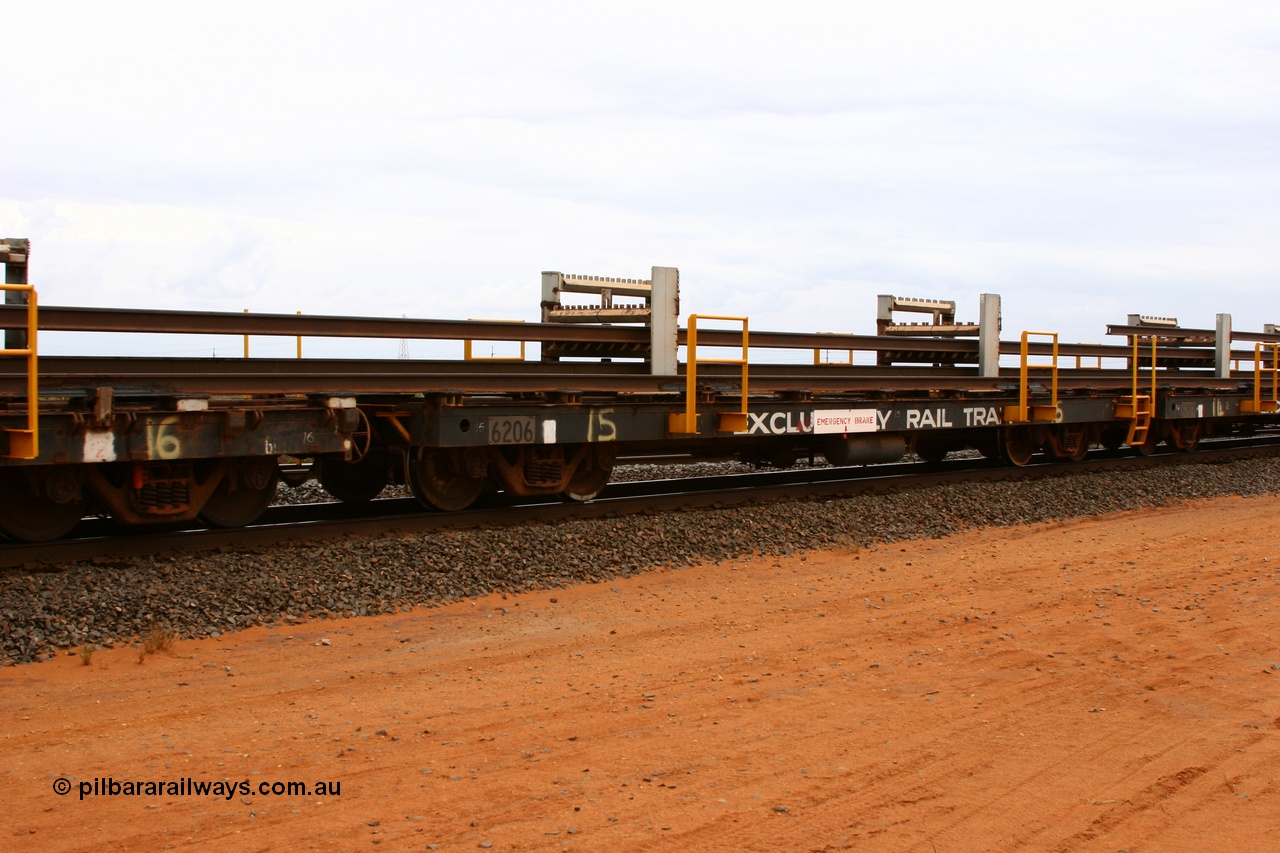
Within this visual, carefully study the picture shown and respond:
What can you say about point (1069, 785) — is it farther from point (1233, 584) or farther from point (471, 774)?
point (1233, 584)

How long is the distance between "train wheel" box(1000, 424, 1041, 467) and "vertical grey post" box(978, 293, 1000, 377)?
109 centimetres

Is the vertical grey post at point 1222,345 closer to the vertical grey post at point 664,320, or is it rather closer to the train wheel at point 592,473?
the vertical grey post at point 664,320

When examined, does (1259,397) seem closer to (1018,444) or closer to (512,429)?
(1018,444)

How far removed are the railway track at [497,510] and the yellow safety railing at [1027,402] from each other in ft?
2.67

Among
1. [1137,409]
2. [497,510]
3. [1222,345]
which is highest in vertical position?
[1222,345]

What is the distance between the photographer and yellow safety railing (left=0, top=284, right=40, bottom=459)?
6.70 meters

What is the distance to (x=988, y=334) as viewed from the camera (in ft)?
48.1

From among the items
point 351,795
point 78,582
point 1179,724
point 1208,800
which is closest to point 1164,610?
point 1179,724

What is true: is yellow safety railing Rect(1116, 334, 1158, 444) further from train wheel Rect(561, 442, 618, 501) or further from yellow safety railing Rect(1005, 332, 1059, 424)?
train wheel Rect(561, 442, 618, 501)

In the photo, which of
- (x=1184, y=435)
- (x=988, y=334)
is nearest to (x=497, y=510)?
(x=988, y=334)

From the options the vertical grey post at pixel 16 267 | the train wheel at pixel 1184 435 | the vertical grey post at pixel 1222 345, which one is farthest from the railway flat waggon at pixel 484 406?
the vertical grey post at pixel 1222 345

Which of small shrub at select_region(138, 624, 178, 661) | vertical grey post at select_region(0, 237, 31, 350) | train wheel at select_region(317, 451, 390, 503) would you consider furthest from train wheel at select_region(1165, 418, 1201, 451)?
vertical grey post at select_region(0, 237, 31, 350)

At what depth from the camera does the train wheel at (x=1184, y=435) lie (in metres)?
18.5

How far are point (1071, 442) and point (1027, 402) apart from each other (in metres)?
2.44
